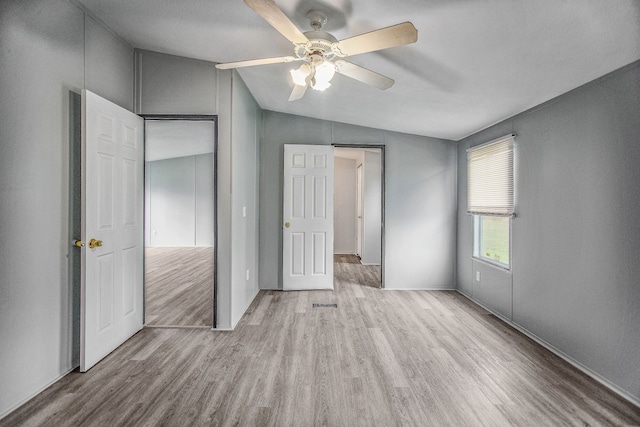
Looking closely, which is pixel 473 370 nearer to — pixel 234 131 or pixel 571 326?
pixel 571 326

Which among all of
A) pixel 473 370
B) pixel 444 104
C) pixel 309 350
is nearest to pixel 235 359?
pixel 309 350

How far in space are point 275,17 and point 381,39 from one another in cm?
55

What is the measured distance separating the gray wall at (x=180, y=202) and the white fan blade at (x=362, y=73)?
26.1 feet

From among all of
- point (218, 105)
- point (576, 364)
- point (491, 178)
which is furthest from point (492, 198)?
point (218, 105)

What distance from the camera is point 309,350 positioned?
9.16 feet

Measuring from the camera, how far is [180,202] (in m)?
9.56

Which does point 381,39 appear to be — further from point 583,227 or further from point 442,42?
point 583,227

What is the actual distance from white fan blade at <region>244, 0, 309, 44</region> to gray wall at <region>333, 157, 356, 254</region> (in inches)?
246

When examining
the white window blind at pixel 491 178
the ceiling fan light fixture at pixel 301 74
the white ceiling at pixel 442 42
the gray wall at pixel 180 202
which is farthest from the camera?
the gray wall at pixel 180 202

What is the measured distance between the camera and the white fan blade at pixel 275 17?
1.52 m

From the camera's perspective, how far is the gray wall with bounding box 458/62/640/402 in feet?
7.07

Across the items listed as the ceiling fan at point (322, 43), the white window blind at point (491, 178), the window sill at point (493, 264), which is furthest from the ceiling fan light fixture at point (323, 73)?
the window sill at point (493, 264)

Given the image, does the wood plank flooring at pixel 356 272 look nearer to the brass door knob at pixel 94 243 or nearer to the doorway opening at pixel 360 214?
the doorway opening at pixel 360 214

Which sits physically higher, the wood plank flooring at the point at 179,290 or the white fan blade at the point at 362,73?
the white fan blade at the point at 362,73
